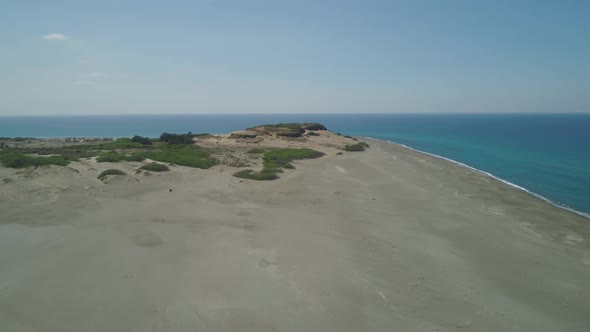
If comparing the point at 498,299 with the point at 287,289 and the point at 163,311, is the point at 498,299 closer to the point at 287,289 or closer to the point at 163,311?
the point at 287,289

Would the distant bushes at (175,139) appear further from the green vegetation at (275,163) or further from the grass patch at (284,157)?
the green vegetation at (275,163)

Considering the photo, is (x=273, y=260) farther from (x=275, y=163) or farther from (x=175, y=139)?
(x=175, y=139)

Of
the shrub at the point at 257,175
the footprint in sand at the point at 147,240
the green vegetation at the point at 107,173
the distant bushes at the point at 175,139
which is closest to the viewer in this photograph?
the footprint in sand at the point at 147,240

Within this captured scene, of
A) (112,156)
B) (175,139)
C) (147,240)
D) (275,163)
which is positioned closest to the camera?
(147,240)

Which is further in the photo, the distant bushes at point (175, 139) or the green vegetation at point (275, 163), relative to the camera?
the distant bushes at point (175, 139)

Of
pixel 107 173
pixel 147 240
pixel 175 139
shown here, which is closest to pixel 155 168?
pixel 107 173

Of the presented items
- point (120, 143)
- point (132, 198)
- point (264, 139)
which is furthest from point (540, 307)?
point (264, 139)

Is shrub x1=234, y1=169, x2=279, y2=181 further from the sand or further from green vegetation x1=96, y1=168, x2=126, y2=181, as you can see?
green vegetation x1=96, y1=168, x2=126, y2=181

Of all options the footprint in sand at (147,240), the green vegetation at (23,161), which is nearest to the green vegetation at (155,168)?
the green vegetation at (23,161)
